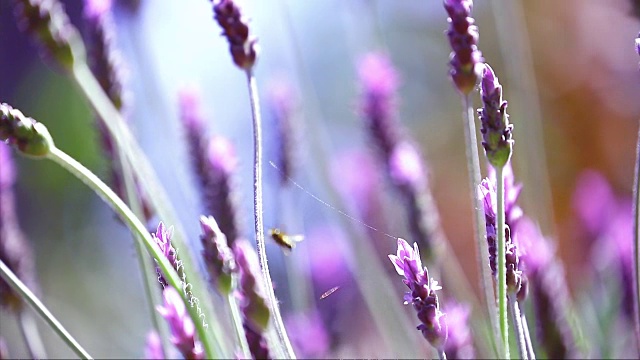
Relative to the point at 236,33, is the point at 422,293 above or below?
below

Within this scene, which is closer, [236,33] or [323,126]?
[236,33]

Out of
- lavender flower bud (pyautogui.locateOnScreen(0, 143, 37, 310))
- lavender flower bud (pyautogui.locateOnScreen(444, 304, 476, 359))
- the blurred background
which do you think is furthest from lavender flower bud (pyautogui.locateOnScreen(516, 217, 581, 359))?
lavender flower bud (pyautogui.locateOnScreen(0, 143, 37, 310))

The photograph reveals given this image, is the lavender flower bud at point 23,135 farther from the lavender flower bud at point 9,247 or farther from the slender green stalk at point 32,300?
the lavender flower bud at point 9,247

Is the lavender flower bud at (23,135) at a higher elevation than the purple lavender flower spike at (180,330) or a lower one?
higher

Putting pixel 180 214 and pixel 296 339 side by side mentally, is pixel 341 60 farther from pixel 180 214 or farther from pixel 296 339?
pixel 296 339

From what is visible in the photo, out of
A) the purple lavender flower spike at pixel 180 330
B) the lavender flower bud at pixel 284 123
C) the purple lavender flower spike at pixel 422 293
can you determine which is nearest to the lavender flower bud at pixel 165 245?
the purple lavender flower spike at pixel 180 330

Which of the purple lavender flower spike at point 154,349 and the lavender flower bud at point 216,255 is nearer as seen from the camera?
the lavender flower bud at point 216,255

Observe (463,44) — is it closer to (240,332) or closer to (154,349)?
(240,332)

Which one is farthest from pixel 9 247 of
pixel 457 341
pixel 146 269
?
pixel 457 341
